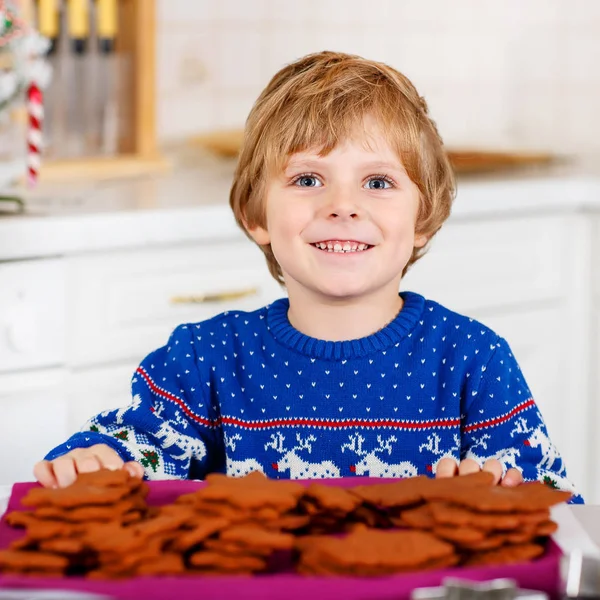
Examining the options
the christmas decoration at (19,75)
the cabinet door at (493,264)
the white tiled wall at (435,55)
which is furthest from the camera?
the white tiled wall at (435,55)

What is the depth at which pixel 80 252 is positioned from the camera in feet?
5.94

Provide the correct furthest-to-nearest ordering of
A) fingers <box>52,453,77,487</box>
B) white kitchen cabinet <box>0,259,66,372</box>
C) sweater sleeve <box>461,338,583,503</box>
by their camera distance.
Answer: white kitchen cabinet <box>0,259,66,372</box>
sweater sleeve <box>461,338,583,503</box>
fingers <box>52,453,77,487</box>

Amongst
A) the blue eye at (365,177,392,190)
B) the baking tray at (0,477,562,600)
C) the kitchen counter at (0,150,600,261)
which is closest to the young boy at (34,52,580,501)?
the blue eye at (365,177,392,190)

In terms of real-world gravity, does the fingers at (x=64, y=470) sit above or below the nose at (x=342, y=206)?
below

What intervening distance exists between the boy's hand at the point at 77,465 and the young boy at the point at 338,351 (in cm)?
6

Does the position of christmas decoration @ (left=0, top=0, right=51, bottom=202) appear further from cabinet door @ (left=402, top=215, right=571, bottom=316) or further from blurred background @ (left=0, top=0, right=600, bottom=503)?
cabinet door @ (left=402, top=215, right=571, bottom=316)

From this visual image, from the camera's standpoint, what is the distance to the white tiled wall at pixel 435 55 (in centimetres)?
270

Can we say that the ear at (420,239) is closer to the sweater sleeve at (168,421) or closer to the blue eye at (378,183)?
the blue eye at (378,183)

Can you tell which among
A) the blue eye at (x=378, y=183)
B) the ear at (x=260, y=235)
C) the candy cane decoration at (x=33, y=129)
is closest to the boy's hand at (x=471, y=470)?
the blue eye at (x=378, y=183)

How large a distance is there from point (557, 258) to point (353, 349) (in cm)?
128

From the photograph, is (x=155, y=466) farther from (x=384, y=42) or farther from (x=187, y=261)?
(x=384, y=42)

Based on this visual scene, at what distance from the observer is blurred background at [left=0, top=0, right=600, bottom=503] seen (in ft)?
5.98

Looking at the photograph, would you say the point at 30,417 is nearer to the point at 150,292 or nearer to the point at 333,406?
the point at 150,292

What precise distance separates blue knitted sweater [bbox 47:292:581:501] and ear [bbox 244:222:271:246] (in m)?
0.11
